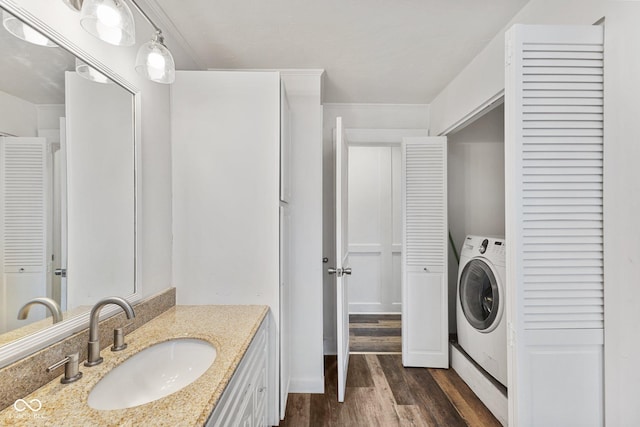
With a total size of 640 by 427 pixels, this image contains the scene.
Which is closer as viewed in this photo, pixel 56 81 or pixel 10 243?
pixel 10 243

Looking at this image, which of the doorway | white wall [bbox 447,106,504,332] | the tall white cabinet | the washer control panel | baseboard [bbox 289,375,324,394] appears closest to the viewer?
the tall white cabinet

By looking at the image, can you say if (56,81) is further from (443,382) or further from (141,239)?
(443,382)

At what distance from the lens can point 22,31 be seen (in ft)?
3.07

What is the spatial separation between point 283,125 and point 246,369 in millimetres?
1338

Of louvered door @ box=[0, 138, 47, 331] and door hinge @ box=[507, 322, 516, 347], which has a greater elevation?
louvered door @ box=[0, 138, 47, 331]

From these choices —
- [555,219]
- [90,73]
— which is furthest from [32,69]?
[555,219]

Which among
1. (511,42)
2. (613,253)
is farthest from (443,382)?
(511,42)

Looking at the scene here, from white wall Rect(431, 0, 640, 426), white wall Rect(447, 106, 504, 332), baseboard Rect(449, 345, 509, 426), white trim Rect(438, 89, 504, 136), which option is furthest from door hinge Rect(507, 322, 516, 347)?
white wall Rect(447, 106, 504, 332)

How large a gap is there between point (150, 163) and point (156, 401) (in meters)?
1.15

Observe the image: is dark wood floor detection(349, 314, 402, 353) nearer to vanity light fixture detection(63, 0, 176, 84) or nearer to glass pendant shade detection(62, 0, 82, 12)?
vanity light fixture detection(63, 0, 176, 84)

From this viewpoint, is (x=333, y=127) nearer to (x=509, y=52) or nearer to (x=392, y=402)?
(x=509, y=52)

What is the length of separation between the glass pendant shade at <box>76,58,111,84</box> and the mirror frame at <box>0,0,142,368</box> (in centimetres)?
1

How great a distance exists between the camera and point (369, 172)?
4062mm

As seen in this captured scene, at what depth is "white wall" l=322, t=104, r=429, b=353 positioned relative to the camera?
9.39ft
